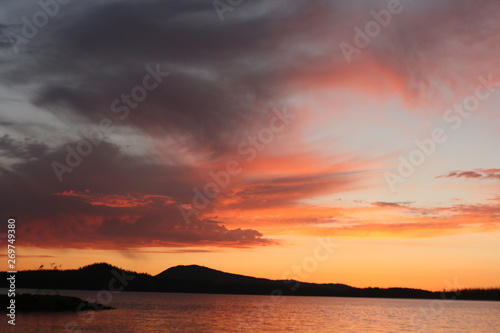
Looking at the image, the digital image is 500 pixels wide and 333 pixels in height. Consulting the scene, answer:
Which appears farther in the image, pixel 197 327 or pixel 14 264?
pixel 197 327

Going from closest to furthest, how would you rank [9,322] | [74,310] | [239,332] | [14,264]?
[14,264] → [9,322] → [239,332] → [74,310]

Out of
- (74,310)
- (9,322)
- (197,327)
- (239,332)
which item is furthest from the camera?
(74,310)

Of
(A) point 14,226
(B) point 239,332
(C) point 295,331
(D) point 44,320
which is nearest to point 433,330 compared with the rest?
(C) point 295,331

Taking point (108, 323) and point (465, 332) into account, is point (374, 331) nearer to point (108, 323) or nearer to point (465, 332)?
point (465, 332)

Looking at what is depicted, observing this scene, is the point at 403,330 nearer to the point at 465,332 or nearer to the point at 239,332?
the point at 465,332

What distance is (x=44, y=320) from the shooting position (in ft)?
263

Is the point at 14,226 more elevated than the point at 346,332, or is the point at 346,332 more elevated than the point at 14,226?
the point at 14,226

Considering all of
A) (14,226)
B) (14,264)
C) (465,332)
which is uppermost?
(14,226)

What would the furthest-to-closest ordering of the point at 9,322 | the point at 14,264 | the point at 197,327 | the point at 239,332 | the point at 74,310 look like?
1. the point at 74,310
2. the point at 197,327
3. the point at 239,332
4. the point at 9,322
5. the point at 14,264

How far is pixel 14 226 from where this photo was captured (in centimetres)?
5138

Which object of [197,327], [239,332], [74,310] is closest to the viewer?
[239,332]

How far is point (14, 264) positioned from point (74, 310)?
6669cm

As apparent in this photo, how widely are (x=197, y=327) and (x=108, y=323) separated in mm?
15994

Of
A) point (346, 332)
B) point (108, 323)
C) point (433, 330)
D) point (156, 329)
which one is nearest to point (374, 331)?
point (346, 332)
